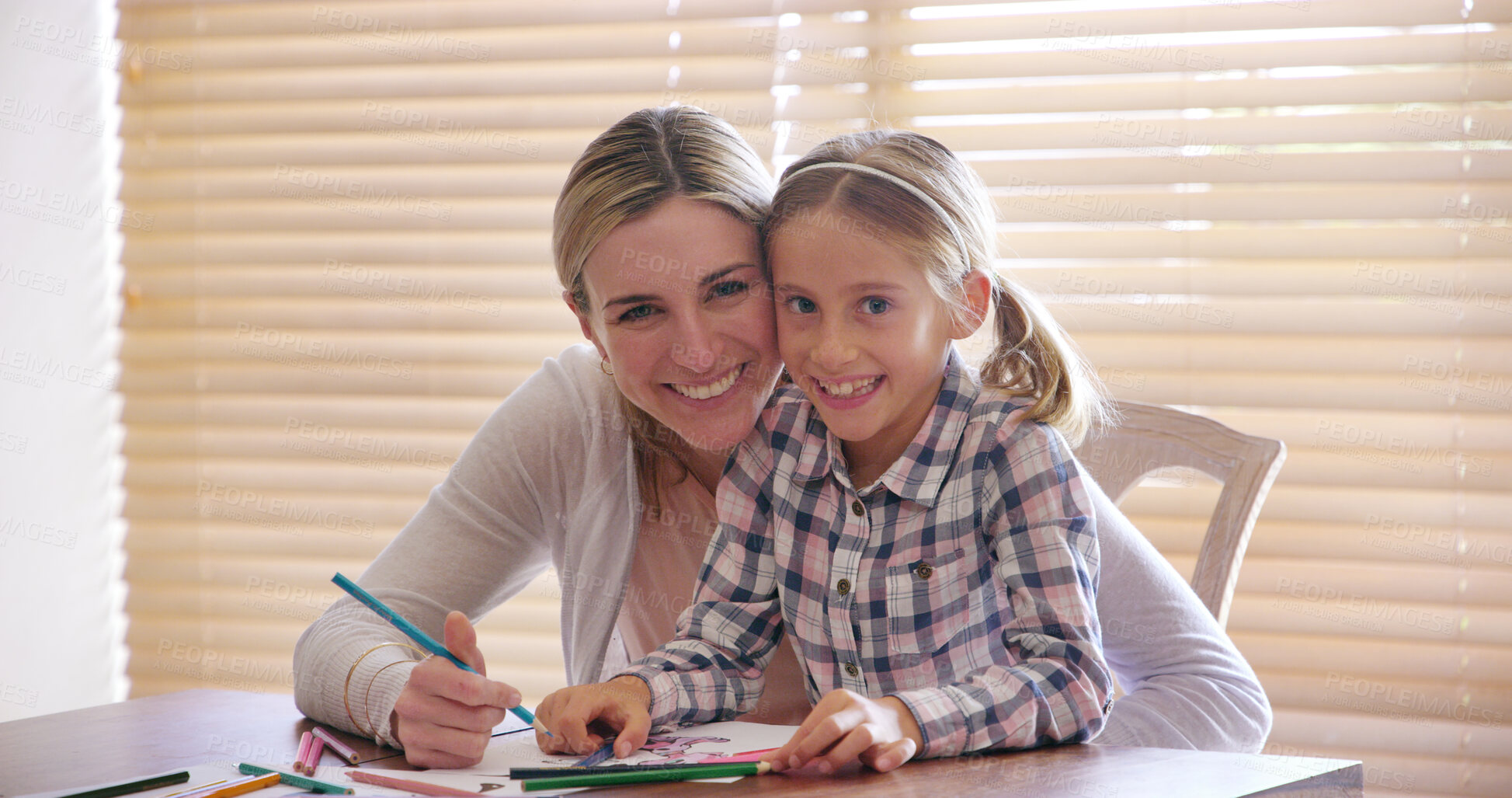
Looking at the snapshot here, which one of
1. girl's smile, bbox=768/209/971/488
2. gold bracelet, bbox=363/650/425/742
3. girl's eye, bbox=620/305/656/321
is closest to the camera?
gold bracelet, bbox=363/650/425/742

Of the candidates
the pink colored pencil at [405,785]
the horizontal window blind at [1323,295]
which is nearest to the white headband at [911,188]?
the pink colored pencil at [405,785]

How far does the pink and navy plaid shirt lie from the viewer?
0.94 metres

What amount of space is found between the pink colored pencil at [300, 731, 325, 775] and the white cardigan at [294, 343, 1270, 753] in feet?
0.15

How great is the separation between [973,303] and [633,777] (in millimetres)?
613

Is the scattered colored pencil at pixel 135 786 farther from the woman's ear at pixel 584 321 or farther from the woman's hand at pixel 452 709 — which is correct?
the woman's ear at pixel 584 321

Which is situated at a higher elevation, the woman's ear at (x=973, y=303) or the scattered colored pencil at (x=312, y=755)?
the woman's ear at (x=973, y=303)

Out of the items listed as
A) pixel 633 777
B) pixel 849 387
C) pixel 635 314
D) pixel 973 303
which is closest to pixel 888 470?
pixel 849 387

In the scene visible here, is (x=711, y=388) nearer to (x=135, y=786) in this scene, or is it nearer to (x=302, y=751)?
(x=302, y=751)

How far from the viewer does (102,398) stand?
102 inches

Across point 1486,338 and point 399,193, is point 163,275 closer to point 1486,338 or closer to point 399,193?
point 399,193

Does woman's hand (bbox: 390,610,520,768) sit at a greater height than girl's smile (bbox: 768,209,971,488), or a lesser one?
lesser

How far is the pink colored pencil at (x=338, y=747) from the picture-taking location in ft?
3.09

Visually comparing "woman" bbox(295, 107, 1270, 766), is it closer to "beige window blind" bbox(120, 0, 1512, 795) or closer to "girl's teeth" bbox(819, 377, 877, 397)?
"girl's teeth" bbox(819, 377, 877, 397)

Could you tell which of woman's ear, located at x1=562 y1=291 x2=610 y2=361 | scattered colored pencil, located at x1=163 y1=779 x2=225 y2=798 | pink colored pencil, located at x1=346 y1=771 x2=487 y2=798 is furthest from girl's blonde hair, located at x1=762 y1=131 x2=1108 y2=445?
scattered colored pencil, located at x1=163 y1=779 x2=225 y2=798
